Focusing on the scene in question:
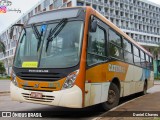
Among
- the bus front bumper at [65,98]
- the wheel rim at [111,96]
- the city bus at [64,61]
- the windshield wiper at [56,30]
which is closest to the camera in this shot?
the bus front bumper at [65,98]

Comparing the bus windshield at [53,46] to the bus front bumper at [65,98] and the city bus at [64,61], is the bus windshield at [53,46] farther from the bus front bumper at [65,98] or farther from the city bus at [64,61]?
the bus front bumper at [65,98]

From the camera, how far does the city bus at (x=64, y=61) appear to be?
7945 millimetres

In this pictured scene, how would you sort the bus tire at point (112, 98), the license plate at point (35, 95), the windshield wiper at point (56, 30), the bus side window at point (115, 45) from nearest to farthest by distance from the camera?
the license plate at point (35, 95) < the windshield wiper at point (56, 30) < the bus tire at point (112, 98) < the bus side window at point (115, 45)

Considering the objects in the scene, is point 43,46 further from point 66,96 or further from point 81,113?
point 81,113

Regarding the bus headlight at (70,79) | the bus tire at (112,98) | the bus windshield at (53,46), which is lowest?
the bus tire at (112,98)

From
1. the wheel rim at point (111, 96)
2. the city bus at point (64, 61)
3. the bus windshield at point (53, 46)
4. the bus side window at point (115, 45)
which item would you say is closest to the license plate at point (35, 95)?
the city bus at point (64, 61)

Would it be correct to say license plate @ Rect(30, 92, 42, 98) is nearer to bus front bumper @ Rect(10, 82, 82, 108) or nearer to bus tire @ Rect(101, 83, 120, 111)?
bus front bumper @ Rect(10, 82, 82, 108)

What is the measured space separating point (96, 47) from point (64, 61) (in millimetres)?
1369

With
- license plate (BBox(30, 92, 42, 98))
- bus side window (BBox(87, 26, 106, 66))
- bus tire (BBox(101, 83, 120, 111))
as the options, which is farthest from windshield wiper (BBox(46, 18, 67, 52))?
bus tire (BBox(101, 83, 120, 111))

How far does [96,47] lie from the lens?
9070 millimetres

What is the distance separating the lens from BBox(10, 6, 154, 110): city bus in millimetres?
7945

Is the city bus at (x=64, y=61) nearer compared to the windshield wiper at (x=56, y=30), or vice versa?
the city bus at (x=64, y=61)

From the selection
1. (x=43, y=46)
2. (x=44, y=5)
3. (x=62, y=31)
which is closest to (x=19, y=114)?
(x=43, y=46)

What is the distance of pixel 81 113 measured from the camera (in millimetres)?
9805
